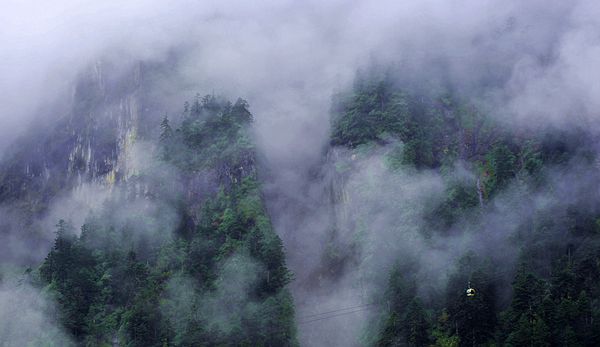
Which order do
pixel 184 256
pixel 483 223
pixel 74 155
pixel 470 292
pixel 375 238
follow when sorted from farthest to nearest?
pixel 74 155, pixel 184 256, pixel 375 238, pixel 483 223, pixel 470 292

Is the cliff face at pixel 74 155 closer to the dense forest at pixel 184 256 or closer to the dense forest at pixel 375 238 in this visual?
the dense forest at pixel 184 256

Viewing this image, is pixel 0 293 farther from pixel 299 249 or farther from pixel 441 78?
pixel 441 78

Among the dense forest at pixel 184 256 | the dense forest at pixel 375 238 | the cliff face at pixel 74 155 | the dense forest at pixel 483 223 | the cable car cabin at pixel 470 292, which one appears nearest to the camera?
the dense forest at pixel 483 223

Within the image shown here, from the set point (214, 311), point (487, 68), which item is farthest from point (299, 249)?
point (487, 68)

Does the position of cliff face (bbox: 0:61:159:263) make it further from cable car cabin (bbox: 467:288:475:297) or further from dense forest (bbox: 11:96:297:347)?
cable car cabin (bbox: 467:288:475:297)

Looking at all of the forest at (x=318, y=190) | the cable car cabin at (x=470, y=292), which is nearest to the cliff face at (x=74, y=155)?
the forest at (x=318, y=190)

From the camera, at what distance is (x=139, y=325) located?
104m

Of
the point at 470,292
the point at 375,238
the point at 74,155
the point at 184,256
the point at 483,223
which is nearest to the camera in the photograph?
the point at 470,292

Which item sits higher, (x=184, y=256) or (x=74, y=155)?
(x=74, y=155)

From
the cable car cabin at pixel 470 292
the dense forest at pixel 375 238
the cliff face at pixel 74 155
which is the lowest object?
the cable car cabin at pixel 470 292

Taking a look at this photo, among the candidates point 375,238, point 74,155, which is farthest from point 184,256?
point 74,155

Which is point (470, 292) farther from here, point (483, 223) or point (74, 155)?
point (74, 155)

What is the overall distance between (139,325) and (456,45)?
167ft

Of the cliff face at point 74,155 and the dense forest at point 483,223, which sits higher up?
the cliff face at point 74,155
